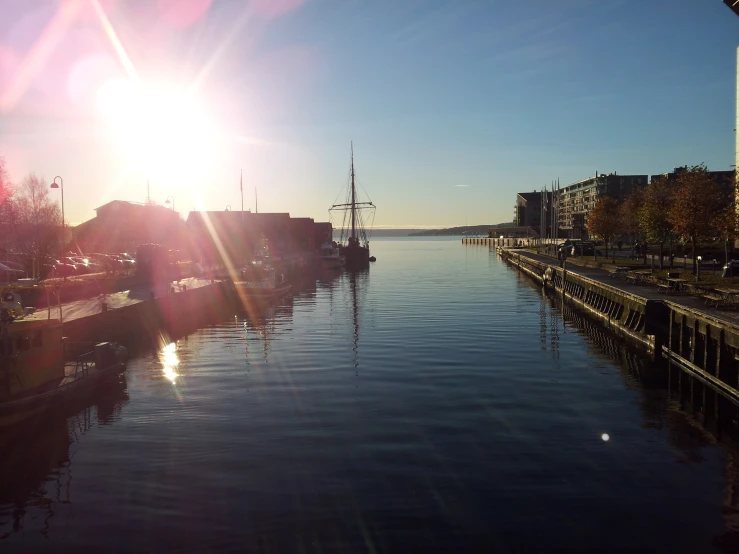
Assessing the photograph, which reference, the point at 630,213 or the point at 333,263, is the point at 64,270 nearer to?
the point at 630,213

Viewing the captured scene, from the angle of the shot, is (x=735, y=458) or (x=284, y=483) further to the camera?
(x=735, y=458)

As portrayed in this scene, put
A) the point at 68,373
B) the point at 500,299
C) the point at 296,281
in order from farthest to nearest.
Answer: the point at 296,281 < the point at 500,299 < the point at 68,373

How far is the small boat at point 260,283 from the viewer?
64.4 m

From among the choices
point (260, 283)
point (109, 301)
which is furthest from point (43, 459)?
point (260, 283)

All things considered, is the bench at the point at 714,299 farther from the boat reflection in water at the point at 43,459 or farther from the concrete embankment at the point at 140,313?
the concrete embankment at the point at 140,313

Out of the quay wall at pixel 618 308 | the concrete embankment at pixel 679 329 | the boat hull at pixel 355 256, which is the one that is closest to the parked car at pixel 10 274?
the quay wall at pixel 618 308

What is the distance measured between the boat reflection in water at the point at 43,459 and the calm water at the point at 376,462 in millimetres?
70

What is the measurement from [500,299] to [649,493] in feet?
150

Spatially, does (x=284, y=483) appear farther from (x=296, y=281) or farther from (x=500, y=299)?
(x=296, y=281)

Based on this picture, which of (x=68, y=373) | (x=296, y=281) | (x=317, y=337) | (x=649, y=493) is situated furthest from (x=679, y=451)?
(x=296, y=281)

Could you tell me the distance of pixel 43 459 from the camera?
61.9 ft

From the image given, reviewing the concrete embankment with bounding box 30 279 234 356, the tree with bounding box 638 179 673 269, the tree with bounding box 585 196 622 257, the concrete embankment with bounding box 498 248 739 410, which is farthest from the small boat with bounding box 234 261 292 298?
the tree with bounding box 585 196 622 257

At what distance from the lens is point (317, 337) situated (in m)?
40.8

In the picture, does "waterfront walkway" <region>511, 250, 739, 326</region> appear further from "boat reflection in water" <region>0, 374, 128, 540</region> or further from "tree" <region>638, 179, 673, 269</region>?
"boat reflection in water" <region>0, 374, 128, 540</region>
